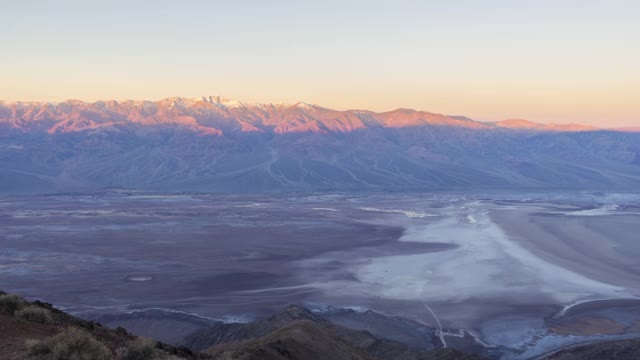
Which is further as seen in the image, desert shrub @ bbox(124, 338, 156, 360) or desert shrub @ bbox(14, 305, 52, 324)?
desert shrub @ bbox(14, 305, 52, 324)

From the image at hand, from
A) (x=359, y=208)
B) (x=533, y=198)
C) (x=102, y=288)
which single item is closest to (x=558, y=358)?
(x=102, y=288)

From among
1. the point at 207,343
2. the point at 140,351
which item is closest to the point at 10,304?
the point at 140,351

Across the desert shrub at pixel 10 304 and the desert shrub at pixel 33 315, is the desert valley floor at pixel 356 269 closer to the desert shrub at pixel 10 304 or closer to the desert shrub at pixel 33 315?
the desert shrub at pixel 10 304

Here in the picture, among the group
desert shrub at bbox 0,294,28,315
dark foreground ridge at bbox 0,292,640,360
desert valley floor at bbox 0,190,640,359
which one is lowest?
desert valley floor at bbox 0,190,640,359

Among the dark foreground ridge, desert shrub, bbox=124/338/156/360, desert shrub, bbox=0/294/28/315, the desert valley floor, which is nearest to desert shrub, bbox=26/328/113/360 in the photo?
the dark foreground ridge

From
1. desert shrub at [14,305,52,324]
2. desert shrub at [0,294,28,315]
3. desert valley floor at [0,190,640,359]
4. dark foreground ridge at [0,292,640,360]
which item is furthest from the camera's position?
desert valley floor at [0,190,640,359]

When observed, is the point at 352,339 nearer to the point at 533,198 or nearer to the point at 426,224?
the point at 426,224

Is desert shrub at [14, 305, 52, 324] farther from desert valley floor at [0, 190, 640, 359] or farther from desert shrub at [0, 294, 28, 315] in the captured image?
desert valley floor at [0, 190, 640, 359]

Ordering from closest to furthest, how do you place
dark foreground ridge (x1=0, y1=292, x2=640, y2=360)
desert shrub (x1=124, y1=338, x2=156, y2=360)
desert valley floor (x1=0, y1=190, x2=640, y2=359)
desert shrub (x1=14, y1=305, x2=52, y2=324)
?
dark foreground ridge (x1=0, y1=292, x2=640, y2=360)
desert shrub (x1=124, y1=338, x2=156, y2=360)
desert shrub (x1=14, y1=305, x2=52, y2=324)
desert valley floor (x1=0, y1=190, x2=640, y2=359)

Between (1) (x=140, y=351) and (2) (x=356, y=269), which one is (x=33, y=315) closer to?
(1) (x=140, y=351)
